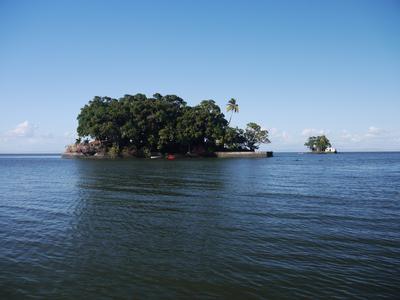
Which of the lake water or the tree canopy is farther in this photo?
the tree canopy

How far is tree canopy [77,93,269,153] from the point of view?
338 feet

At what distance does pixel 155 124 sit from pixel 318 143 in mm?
114834

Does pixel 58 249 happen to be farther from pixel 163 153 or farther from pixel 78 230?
pixel 163 153

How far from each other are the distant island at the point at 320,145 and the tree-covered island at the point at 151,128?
8545 centimetres

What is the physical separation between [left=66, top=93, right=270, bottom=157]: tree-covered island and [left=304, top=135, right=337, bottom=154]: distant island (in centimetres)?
8545

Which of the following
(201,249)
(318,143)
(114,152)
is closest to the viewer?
(201,249)

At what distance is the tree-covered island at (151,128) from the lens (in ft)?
339

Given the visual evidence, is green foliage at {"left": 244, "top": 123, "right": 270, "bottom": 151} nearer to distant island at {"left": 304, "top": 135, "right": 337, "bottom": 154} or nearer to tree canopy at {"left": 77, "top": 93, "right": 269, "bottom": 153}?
tree canopy at {"left": 77, "top": 93, "right": 269, "bottom": 153}

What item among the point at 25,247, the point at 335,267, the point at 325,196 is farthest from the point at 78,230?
the point at 325,196

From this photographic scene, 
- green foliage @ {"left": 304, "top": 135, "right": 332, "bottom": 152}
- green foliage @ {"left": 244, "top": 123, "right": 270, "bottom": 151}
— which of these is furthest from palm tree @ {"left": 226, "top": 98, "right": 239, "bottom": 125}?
green foliage @ {"left": 304, "top": 135, "right": 332, "bottom": 152}

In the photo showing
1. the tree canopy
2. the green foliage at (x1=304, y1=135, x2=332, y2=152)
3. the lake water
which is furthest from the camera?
the green foliage at (x1=304, y1=135, x2=332, y2=152)

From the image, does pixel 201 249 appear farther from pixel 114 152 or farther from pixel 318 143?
pixel 318 143

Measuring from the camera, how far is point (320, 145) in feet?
610

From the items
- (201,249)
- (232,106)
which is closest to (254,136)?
(232,106)
